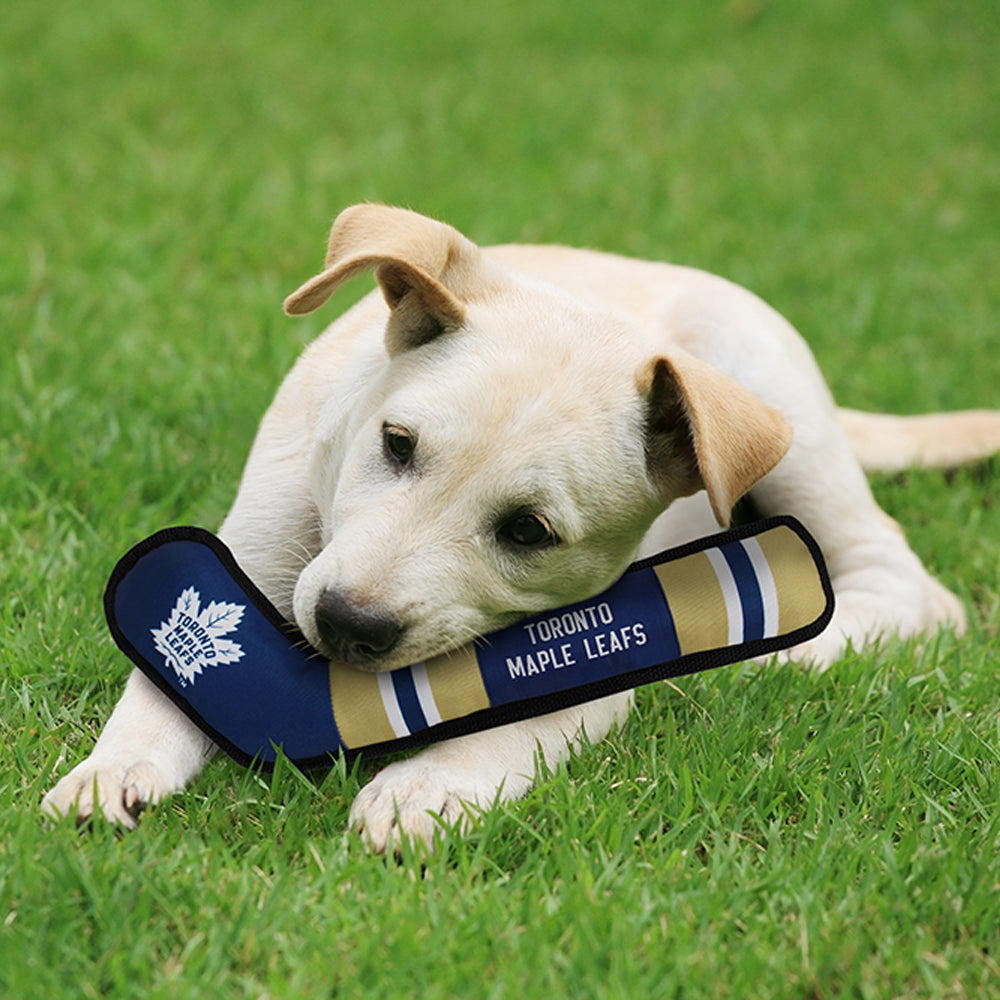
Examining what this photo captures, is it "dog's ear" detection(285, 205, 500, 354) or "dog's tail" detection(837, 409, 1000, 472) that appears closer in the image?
"dog's ear" detection(285, 205, 500, 354)

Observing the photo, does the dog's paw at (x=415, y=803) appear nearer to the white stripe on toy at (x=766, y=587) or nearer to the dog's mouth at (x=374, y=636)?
the dog's mouth at (x=374, y=636)

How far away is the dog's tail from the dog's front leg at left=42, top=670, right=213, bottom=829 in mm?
3176

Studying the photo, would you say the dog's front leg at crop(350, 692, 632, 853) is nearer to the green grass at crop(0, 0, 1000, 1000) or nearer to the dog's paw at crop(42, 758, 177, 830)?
the green grass at crop(0, 0, 1000, 1000)

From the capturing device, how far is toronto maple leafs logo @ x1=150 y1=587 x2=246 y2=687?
9.84 ft

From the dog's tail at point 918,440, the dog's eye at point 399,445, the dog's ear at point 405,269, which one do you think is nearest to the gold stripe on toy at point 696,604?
the dog's eye at point 399,445

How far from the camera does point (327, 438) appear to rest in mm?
3354

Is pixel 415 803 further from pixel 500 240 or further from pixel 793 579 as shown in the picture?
pixel 500 240

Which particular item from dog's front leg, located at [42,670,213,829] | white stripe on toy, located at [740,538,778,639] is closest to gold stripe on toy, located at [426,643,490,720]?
dog's front leg, located at [42,670,213,829]

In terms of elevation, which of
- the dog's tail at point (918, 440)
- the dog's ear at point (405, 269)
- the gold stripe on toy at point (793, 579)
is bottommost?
the dog's tail at point (918, 440)

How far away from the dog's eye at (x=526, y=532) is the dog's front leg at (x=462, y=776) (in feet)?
1.60

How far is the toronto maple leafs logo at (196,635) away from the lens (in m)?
3.00

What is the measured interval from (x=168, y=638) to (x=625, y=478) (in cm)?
120

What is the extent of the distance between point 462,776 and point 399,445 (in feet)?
2.64

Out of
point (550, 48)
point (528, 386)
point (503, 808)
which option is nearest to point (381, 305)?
point (528, 386)
